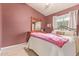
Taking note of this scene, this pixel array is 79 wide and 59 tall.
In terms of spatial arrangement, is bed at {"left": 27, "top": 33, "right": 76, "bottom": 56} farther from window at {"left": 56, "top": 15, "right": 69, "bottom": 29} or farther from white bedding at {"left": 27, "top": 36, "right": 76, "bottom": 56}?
window at {"left": 56, "top": 15, "right": 69, "bottom": 29}

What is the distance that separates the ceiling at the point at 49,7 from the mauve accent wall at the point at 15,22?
79 mm

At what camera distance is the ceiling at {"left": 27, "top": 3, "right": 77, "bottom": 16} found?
5.40 ft

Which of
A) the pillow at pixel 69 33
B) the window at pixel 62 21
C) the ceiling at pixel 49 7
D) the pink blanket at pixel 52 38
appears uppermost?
the ceiling at pixel 49 7

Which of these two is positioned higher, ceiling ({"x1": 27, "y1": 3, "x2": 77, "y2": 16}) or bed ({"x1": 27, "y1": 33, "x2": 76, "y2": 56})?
ceiling ({"x1": 27, "y1": 3, "x2": 77, "y2": 16})

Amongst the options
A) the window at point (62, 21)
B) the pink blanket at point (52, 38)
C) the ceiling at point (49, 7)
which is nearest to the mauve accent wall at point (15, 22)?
the ceiling at point (49, 7)

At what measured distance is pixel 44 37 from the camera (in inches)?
65.3

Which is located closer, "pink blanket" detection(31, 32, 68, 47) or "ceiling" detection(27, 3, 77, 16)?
"pink blanket" detection(31, 32, 68, 47)

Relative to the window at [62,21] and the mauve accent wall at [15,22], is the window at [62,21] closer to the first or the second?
the window at [62,21]

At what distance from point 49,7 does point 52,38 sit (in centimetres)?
56

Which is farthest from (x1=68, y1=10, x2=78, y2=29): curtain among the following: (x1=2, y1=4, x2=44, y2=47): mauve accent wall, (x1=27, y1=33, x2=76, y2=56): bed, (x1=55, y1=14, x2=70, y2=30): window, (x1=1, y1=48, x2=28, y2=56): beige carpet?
(x1=1, y1=48, x2=28, y2=56): beige carpet

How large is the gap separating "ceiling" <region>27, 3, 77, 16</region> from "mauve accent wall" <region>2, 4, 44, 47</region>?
8cm

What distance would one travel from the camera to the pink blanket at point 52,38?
1542 millimetres

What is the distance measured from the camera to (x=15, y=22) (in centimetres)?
167

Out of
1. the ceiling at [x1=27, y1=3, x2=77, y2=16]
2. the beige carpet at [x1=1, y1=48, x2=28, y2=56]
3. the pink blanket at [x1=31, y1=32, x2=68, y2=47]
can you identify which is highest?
the ceiling at [x1=27, y1=3, x2=77, y2=16]
